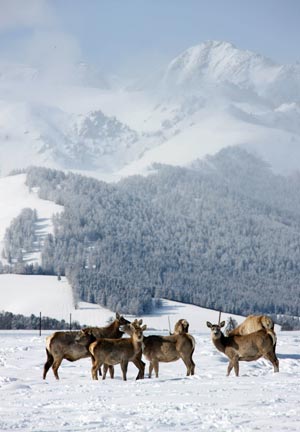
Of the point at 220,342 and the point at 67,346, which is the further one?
the point at 67,346

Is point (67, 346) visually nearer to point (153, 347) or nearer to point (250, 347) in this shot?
point (153, 347)

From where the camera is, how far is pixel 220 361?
3078 cm

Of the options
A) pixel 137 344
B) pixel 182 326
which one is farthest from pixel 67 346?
pixel 182 326

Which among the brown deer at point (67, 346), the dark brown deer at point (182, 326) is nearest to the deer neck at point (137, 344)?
the brown deer at point (67, 346)

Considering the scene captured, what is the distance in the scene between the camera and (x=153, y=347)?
78.2ft

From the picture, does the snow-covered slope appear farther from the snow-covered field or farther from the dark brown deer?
the snow-covered field

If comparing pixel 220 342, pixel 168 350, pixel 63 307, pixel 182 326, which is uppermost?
pixel 63 307

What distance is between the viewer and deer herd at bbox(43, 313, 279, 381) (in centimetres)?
2303

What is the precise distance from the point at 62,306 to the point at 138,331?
14435 cm

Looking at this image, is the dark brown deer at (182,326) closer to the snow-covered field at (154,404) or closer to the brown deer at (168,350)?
the brown deer at (168,350)

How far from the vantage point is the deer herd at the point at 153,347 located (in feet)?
75.6

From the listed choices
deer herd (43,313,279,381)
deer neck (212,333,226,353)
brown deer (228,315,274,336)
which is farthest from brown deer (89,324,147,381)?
brown deer (228,315,274,336)

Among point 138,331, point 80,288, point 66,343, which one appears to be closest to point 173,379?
point 138,331

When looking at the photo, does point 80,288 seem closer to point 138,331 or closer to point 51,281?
point 51,281
